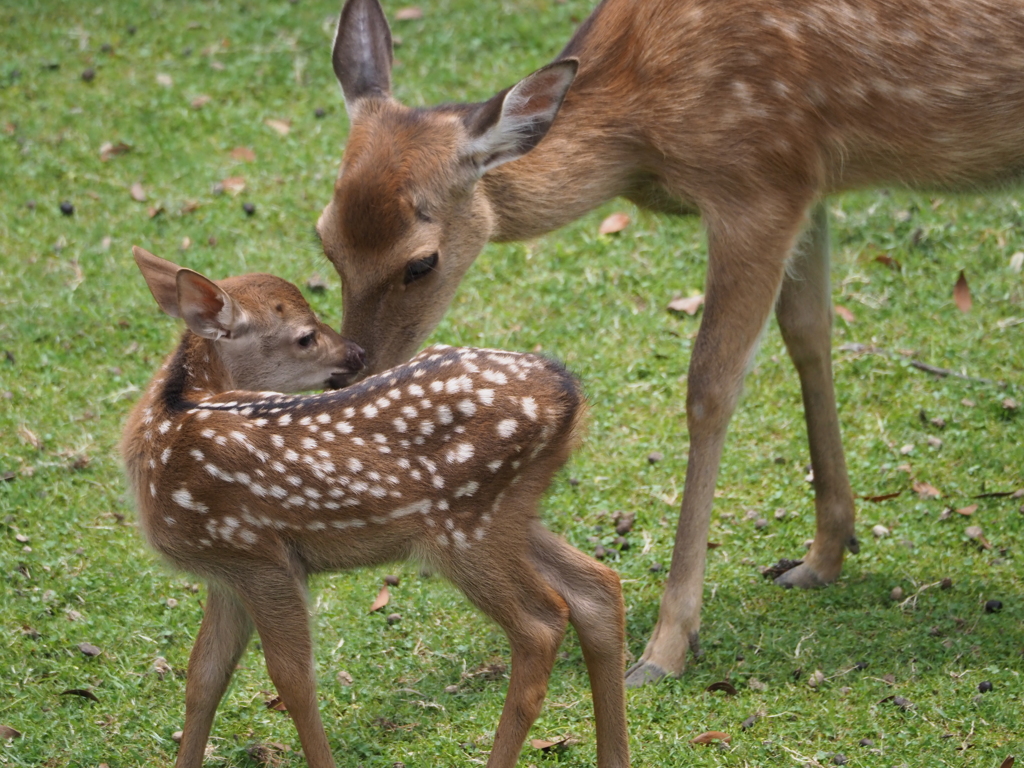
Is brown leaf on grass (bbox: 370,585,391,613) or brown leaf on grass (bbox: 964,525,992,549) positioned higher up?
brown leaf on grass (bbox: 370,585,391,613)

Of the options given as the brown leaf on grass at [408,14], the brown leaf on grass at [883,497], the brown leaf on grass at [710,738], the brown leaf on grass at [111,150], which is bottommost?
the brown leaf on grass at [883,497]

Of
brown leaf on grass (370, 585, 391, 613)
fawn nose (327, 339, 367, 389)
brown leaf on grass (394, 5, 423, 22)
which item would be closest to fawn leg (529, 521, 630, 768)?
fawn nose (327, 339, 367, 389)

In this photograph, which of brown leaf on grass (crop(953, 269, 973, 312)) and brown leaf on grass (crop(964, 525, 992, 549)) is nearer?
brown leaf on grass (crop(964, 525, 992, 549))

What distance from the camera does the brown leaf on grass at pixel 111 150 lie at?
8.43 metres

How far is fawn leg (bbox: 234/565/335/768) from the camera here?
4035 mm

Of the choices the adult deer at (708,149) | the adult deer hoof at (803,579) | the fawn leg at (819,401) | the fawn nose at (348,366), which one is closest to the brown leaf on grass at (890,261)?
the fawn leg at (819,401)

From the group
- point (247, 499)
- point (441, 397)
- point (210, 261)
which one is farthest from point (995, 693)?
point (210, 261)

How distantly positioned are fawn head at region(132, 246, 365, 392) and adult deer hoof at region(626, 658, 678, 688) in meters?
1.56

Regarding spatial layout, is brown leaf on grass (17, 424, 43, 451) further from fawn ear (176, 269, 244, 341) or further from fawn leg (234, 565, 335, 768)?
fawn leg (234, 565, 335, 768)

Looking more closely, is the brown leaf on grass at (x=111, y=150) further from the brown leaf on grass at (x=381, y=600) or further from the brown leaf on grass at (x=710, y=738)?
the brown leaf on grass at (x=710, y=738)

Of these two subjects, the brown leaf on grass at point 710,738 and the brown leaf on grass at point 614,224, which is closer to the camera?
the brown leaf on grass at point 710,738

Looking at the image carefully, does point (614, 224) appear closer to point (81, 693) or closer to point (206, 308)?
point (206, 308)

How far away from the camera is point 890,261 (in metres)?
7.52

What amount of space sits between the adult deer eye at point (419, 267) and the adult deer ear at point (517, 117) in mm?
382
